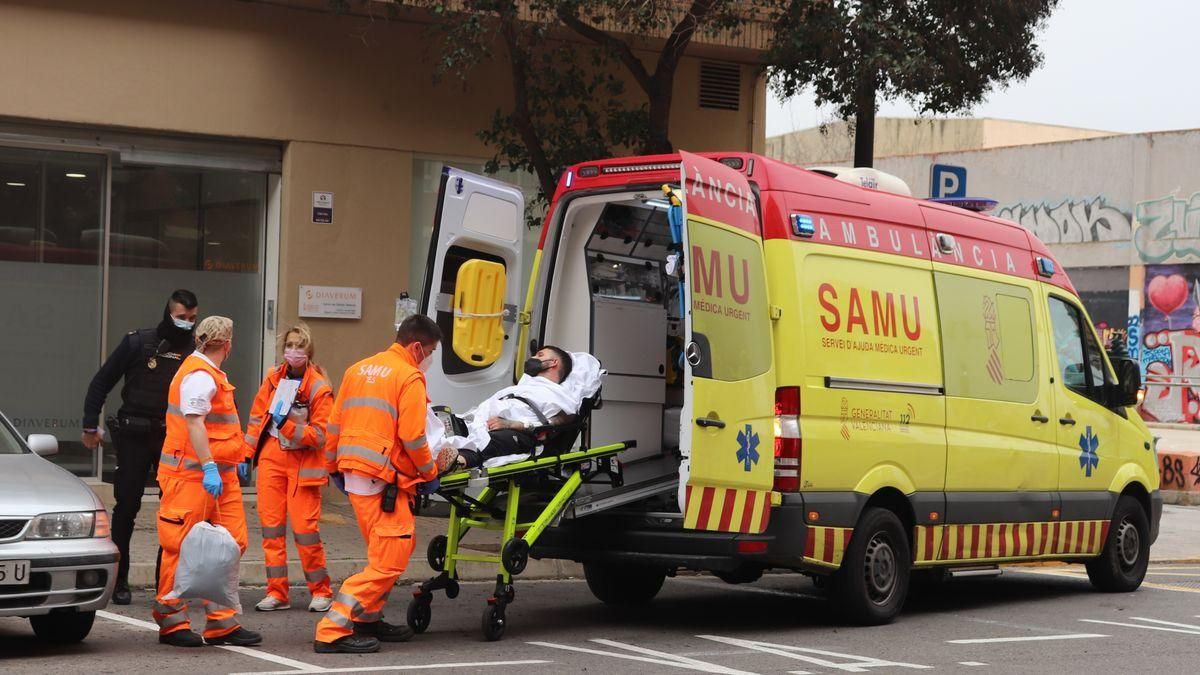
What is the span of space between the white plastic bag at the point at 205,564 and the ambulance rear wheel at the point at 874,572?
11.4ft

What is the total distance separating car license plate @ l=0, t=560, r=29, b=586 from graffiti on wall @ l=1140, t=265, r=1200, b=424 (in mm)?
28651

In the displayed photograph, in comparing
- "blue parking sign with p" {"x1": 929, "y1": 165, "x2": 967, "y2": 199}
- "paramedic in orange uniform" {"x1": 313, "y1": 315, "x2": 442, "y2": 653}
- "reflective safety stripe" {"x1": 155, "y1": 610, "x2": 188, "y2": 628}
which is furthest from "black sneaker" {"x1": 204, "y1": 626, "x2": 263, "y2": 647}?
"blue parking sign with p" {"x1": 929, "y1": 165, "x2": 967, "y2": 199}

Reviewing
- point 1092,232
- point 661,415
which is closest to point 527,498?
point 661,415

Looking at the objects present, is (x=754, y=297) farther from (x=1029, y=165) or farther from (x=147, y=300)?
(x=1029, y=165)

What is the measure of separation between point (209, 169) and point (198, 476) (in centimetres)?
670

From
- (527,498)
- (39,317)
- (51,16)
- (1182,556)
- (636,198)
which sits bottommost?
(1182,556)

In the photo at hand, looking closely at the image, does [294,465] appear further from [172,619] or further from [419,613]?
[172,619]

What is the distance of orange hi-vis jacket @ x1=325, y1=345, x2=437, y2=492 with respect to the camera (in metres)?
7.64

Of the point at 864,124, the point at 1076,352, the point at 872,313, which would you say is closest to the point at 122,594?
the point at 872,313

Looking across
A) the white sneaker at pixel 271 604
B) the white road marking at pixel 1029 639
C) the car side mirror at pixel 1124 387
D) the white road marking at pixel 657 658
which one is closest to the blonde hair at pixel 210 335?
the white sneaker at pixel 271 604

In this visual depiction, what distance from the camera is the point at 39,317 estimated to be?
13.3 m

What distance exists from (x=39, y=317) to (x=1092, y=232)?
25.8 m

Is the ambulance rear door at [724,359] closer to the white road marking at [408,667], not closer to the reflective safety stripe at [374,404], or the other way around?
the white road marking at [408,667]

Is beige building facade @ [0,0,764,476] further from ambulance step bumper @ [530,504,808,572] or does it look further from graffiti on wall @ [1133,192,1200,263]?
graffiti on wall @ [1133,192,1200,263]
